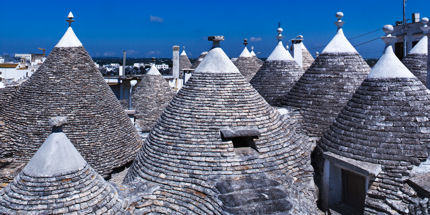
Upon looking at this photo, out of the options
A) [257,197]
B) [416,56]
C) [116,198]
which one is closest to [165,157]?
[116,198]

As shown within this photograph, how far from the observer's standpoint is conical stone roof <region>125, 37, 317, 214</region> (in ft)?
26.3

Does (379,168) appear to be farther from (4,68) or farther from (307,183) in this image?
(4,68)

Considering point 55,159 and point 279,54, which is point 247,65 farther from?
point 55,159

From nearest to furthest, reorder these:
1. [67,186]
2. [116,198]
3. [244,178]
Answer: [67,186] < [116,198] < [244,178]

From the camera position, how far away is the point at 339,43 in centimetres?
1444

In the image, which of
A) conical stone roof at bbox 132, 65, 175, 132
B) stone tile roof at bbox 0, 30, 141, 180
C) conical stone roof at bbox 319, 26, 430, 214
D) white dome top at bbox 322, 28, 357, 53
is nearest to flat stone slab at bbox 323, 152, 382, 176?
conical stone roof at bbox 319, 26, 430, 214

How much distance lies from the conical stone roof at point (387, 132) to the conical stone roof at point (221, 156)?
4.28ft

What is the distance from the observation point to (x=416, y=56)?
1716 centimetres

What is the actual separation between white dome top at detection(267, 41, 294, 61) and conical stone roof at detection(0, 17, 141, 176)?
757cm

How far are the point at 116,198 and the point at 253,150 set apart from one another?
3.23 m

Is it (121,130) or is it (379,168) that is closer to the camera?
(379,168)

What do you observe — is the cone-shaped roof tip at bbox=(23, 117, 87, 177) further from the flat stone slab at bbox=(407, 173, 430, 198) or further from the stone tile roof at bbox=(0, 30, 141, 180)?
the flat stone slab at bbox=(407, 173, 430, 198)

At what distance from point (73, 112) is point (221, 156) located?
5.70 meters

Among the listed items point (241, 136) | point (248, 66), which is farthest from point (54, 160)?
point (248, 66)
